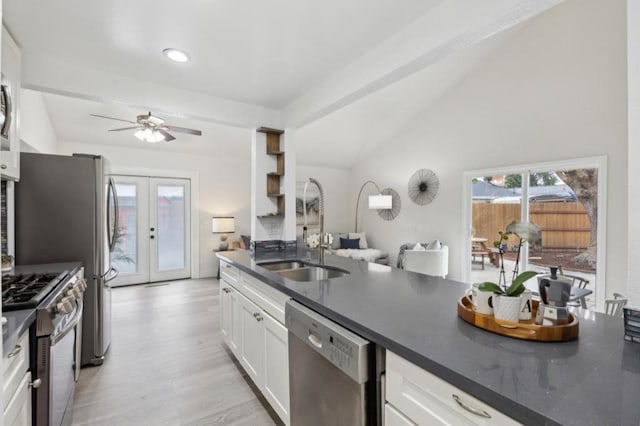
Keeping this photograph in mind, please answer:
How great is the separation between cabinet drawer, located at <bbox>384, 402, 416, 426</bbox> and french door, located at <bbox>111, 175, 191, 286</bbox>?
5369 mm

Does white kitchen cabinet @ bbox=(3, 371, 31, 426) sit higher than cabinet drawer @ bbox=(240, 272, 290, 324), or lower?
lower

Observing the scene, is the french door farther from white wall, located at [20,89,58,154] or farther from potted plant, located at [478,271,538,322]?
potted plant, located at [478,271,538,322]

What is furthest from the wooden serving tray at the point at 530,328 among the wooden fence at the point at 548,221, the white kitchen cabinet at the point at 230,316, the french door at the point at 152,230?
the french door at the point at 152,230

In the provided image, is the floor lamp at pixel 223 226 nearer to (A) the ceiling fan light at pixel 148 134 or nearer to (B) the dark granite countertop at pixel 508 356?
(A) the ceiling fan light at pixel 148 134

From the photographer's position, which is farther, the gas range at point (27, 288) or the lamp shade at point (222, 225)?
the lamp shade at point (222, 225)

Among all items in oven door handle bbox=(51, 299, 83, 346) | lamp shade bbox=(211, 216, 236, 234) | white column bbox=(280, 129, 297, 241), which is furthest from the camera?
lamp shade bbox=(211, 216, 236, 234)

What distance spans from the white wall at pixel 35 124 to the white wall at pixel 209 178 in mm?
875

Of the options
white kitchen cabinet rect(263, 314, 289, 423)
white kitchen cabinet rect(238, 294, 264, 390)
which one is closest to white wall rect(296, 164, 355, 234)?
white kitchen cabinet rect(238, 294, 264, 390)

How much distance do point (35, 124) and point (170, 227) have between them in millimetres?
2527

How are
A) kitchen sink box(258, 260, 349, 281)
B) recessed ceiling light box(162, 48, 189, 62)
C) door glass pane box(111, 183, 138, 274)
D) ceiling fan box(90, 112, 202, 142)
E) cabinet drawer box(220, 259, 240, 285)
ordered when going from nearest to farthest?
recessed ceiling light box(162, 48, 189, 62) → kitchen sink box(258, 260, 349, 281) → cabinet drawer box(220, 259, 240, 285) → ceiling fan box(90, 112, 202, 142) → door glass pane box(111, 183, 138, 274)

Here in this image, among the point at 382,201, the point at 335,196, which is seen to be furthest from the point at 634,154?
the point at 335,196

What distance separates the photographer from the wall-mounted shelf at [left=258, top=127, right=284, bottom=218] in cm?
320

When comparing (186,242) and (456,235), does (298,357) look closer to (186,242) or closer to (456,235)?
(456,235)

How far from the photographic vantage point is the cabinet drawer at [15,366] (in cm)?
106
